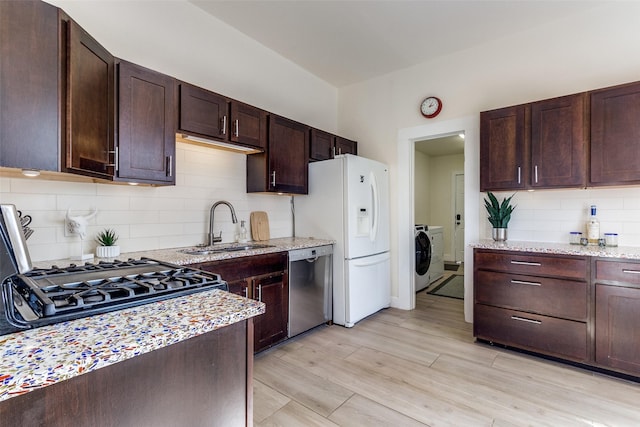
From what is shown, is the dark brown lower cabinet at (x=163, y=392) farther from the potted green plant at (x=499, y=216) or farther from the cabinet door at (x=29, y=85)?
the potted green plant at (x=499, y=216)

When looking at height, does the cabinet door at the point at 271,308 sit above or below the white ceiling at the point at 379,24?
below

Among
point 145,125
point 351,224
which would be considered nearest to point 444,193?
point 351,224

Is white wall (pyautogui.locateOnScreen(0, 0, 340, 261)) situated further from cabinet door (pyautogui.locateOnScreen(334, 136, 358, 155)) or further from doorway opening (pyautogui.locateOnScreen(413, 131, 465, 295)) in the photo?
doorway opening (pyautogui.locateOnScreen(413, 131, 465, 295))

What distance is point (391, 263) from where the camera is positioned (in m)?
3.90

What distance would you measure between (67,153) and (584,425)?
309 centimetres

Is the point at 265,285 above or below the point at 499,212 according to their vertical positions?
below

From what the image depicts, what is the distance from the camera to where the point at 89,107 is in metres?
1.71

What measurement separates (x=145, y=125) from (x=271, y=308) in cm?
169

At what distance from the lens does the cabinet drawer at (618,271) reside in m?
2.13

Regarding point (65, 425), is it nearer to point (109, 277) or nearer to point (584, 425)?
point (109, 277)

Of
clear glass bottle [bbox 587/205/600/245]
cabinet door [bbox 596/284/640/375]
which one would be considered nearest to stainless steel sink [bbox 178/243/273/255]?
cabinet door [bbox 596/284/640/375]

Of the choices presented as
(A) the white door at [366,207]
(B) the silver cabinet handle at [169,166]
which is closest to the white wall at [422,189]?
(A) the white door at [366,207]

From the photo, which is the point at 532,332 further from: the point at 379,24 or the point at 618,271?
the point at 379,24

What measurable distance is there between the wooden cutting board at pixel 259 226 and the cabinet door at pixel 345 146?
123cm
